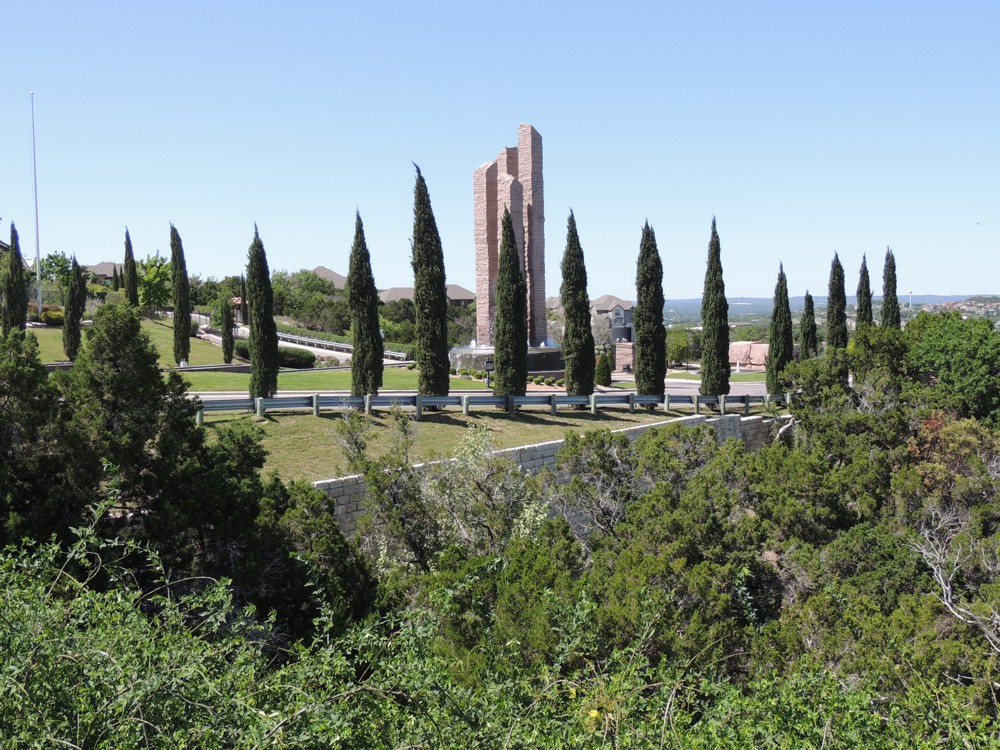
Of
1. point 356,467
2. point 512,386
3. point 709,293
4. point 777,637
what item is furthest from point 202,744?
point 709,293

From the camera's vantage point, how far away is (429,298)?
25922mm

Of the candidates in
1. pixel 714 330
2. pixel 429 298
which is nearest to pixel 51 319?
pixel 429 298

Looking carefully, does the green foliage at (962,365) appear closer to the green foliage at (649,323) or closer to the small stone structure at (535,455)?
the small stone structure at (535,455)

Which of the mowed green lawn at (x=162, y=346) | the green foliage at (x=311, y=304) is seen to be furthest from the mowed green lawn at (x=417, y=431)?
the green foliage at (x=311, y=304)

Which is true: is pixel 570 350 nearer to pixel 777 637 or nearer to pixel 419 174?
pixel 419 174

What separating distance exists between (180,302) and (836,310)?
113 feet

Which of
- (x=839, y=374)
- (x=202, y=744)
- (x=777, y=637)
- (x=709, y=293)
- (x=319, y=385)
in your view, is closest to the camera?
(x=202, y=744)

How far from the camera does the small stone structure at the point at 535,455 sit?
16312mm

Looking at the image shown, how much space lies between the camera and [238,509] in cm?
1262

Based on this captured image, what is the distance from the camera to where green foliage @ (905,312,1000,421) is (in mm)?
25797

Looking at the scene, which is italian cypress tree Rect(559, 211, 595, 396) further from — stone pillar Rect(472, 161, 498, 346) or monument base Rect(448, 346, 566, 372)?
monument base Rect(448, 346, 566, 372)

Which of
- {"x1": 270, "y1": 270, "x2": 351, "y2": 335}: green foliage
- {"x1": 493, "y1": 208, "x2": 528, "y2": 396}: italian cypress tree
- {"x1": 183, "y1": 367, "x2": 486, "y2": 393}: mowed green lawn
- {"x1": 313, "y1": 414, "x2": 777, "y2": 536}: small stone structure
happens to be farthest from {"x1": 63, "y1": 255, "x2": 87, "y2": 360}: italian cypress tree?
{"x1": 313, "y1": 414, "x2": 777, "y2": 536}: small stone structure

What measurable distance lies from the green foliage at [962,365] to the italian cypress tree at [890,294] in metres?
22.9

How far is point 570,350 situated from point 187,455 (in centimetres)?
1876
